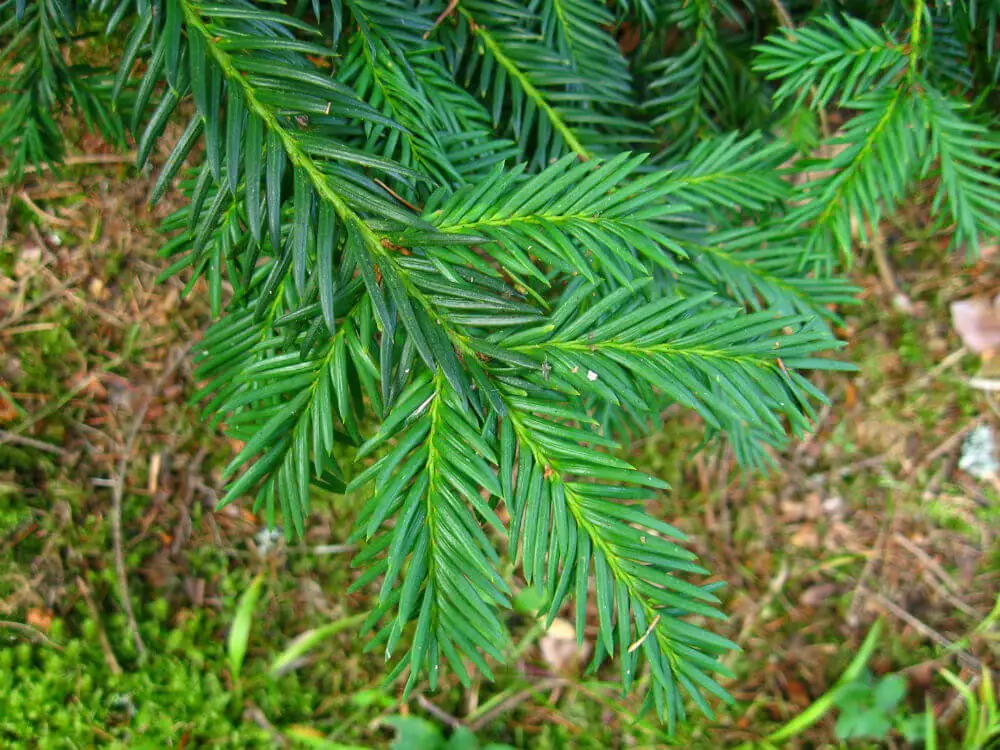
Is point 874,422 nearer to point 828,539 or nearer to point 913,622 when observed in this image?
point 828,539

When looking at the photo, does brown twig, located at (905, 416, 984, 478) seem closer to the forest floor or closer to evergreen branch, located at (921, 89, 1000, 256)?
the forest floor

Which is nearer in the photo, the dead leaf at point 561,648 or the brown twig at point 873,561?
the dead leaf at point 561,648

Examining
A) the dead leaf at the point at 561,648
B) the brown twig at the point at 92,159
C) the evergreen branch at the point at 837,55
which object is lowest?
the dead leaf at the point at 561,648

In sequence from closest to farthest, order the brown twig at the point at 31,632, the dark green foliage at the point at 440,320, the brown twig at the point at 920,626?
the dark green foliage at the point at 440,320 < the brown twig at the point at 31,632 < the brown twig at the point at 920,626

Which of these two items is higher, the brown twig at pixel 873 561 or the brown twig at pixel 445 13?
the brown twig at pixel 445 13

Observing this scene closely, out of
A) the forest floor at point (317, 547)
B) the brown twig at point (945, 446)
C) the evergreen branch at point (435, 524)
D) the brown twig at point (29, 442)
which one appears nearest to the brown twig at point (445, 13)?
the evergreen branch at point (435, 524)

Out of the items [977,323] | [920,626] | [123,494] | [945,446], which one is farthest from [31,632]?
[977,323]

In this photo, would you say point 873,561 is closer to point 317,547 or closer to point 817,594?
point 817,594

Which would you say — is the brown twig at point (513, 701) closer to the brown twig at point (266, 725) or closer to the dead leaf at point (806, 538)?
the brown twig at point (266, 725)

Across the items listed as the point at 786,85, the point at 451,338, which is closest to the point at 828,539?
the point at 786,85
